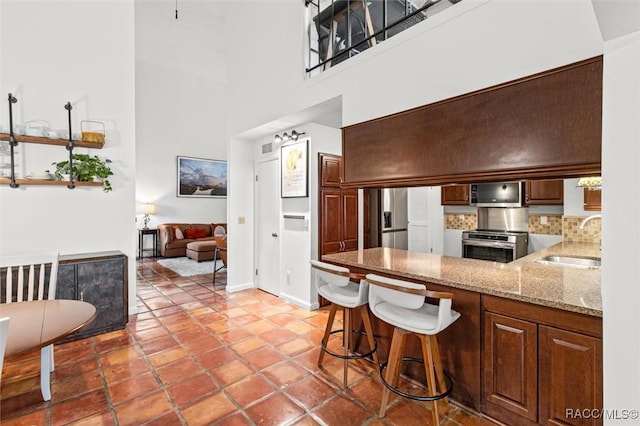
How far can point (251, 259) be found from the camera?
191 inches

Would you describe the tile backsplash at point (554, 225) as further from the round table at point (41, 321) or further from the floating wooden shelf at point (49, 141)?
the floating wooden shelf at point (49, 141)

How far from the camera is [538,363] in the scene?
160cm

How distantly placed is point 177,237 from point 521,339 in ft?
25.6

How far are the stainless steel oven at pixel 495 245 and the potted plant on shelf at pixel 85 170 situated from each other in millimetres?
4871

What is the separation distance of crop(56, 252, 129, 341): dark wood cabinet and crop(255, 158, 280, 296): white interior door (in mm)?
1891

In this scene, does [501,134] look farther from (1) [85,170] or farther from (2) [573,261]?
(1) [85,170]

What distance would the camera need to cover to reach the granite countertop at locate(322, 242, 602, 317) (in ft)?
5.08

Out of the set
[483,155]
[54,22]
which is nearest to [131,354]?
[483,155]

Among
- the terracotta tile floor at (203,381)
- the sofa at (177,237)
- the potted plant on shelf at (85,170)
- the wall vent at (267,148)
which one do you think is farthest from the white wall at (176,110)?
the terracotta tile floor at (203,381)

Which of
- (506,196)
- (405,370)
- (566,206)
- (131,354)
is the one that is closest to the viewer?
(405,370)

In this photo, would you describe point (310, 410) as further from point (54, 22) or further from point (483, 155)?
point (54, 22)

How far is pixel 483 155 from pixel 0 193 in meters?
4.50

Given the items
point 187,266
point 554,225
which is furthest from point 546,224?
point 187,266

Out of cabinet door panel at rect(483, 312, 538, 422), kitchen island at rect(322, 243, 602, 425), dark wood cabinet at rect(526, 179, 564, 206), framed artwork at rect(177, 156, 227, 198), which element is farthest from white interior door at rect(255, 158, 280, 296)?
framed artwork at rect(177, 156, 227, 198)
